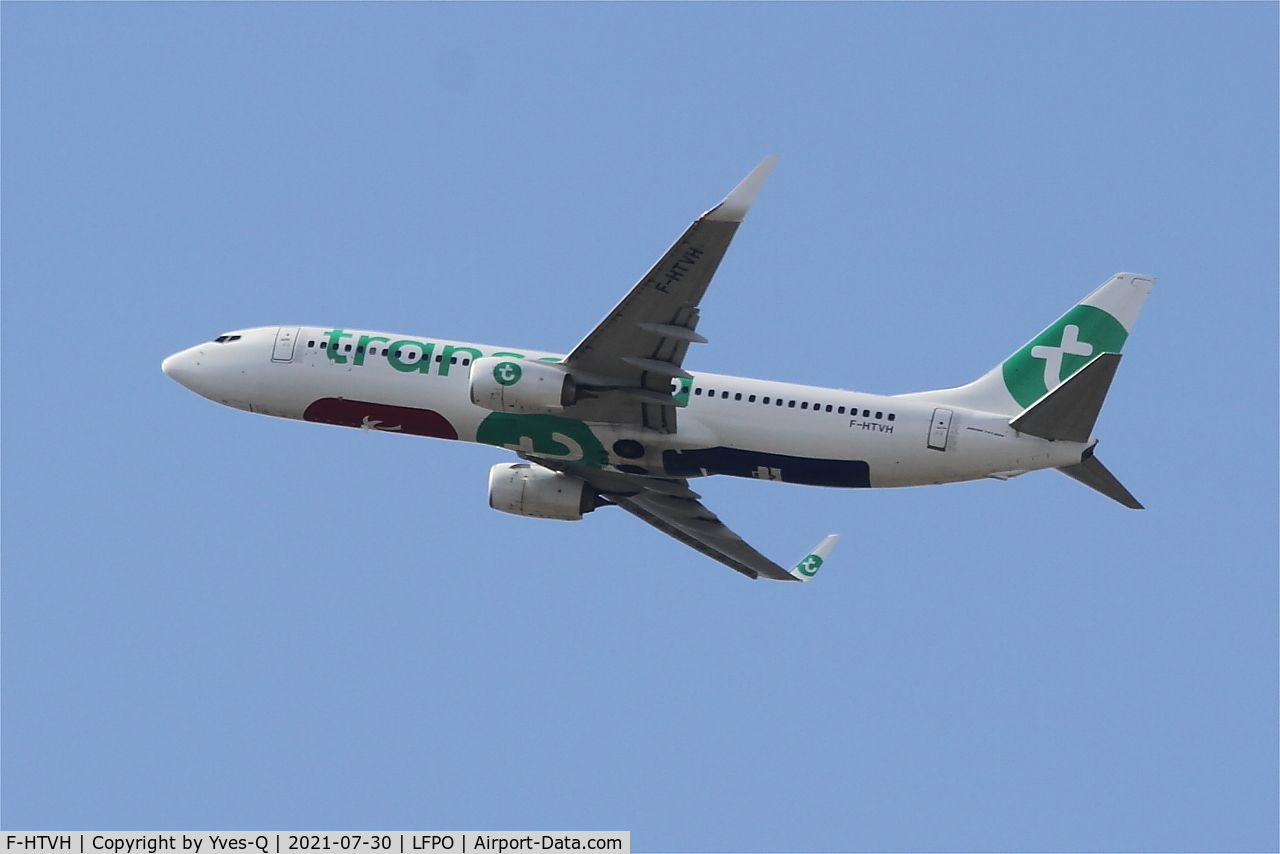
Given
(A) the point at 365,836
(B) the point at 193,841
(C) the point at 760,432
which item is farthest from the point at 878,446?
(B) the point at 193,841

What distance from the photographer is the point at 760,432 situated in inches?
1948

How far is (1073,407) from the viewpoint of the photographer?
46.8 metres

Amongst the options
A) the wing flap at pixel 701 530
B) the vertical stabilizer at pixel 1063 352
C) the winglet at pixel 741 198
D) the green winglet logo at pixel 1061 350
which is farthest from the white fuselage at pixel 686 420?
the winglet at pixel 741 198

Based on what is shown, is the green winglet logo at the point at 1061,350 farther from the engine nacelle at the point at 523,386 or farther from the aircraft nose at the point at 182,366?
the aircraft nose at the point at 182,366

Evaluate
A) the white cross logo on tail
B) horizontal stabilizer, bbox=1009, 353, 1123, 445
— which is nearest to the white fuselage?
horizontal stabilizer, bbox=1009, 353, 1123, 445

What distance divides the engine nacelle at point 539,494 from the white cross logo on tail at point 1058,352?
13689mm

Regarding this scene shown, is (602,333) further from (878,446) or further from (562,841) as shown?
(562,841)

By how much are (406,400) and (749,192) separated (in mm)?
13129

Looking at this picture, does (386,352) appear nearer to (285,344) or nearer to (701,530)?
(285,344)

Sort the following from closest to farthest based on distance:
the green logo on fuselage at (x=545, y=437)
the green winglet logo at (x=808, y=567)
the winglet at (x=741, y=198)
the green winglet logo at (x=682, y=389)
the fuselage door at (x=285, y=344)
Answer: the winglet at (x=741, y=198) < the green winglet logo at (x=682, y=389) < the green logo on fuselage at (x=545, y=437) < the fuselage door at (x=285, y=344) < the green winglet logo at (x=808, y=567)

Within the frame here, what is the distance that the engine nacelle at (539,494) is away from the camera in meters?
54.0

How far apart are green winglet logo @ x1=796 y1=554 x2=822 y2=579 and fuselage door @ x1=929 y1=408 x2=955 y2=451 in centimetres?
1004

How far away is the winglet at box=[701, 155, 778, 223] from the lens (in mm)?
42969

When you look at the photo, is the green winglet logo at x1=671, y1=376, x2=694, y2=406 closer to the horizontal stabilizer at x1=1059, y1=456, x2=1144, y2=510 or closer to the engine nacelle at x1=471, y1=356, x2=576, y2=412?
the engine nacelle at x1=471, y1=356, x2=576, y2=412
